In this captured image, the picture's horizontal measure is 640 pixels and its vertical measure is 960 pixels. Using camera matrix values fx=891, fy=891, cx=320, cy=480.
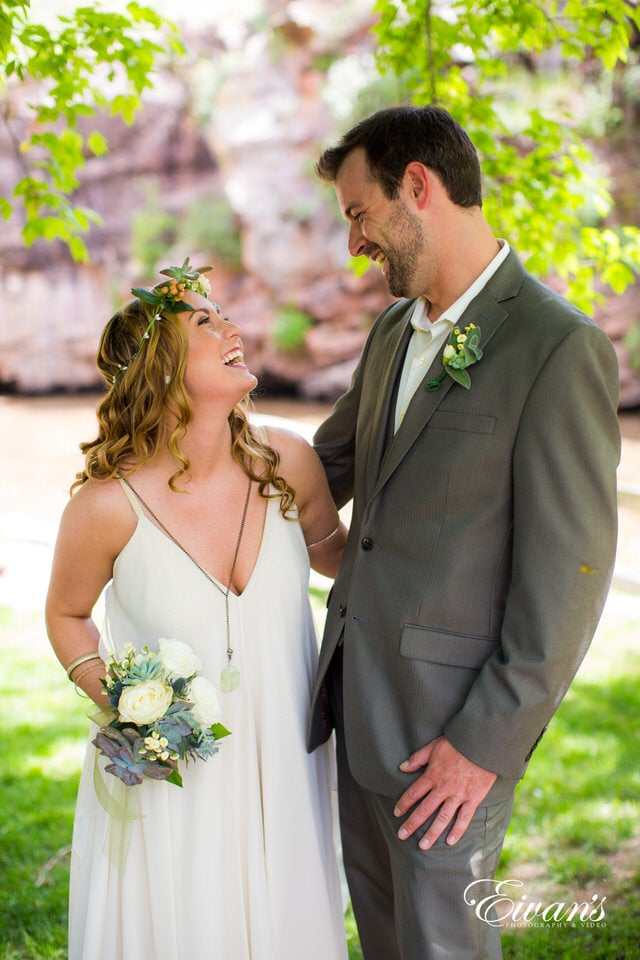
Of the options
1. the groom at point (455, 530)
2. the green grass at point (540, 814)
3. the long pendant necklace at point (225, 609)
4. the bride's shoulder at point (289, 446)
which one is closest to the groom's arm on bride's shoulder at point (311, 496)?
the bride's shoulder at point (289, 446)

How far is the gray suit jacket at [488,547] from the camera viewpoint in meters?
2.08

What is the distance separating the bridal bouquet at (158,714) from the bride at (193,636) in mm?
204

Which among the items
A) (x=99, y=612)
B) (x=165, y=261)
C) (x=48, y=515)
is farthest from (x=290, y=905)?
(x=165, y=261)

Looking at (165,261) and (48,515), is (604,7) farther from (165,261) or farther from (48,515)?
(165,261)

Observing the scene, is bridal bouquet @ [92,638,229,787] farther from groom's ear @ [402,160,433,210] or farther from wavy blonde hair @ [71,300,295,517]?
groom's ear @ [402,160,433,210]

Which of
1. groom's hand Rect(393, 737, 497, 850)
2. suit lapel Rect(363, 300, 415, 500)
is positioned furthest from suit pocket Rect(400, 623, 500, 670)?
suit lapel Rect(363, 300, 415, 500)

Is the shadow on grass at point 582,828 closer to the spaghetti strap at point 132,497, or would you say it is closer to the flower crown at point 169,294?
the spaghetti strap at point 132,497

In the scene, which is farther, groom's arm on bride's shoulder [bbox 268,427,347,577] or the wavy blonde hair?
groom's arm on bride's shoulder [bbox 268,427,347,577]

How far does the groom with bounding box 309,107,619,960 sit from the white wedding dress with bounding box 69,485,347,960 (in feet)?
0.54

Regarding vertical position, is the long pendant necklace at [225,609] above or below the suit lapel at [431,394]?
below

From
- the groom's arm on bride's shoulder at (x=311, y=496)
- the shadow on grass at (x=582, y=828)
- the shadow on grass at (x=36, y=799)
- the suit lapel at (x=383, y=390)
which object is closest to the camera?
the suit lapel at (x=383, y=390)

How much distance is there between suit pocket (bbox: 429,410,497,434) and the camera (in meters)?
2.18

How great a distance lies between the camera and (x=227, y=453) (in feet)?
8.70

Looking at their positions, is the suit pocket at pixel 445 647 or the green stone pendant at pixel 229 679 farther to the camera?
the green stone pendant at pixel 229 679
